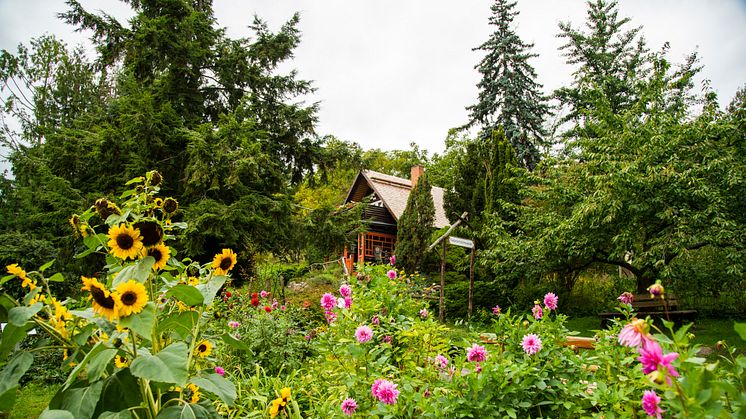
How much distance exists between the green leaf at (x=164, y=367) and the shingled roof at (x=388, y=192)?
1528 centimetres

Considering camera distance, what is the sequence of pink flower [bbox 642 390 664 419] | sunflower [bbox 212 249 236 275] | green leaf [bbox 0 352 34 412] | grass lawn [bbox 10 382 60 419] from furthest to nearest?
grass lawn [bbox 10 382 60 419], sunflower [bbox 212 249 236 275], green leaf [bbox 0 352 34 412], pink flower [bbox 642 390 664 419]

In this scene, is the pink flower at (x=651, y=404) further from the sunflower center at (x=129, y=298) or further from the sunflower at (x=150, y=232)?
the sunflower at (x=150, y=232)

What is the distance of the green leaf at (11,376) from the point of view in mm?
1271

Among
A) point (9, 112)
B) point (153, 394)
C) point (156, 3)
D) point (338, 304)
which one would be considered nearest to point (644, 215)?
point (338, 304)

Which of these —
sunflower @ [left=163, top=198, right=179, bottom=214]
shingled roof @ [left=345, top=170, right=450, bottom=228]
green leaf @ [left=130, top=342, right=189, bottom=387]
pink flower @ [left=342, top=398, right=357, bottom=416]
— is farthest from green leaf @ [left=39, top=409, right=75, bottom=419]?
shingled roof @ [left=345, top=170, right=450, bottom=228]

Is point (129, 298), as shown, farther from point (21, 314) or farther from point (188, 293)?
point (21, 314)

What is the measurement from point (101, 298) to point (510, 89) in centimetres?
2321

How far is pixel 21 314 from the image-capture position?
4.10 feet

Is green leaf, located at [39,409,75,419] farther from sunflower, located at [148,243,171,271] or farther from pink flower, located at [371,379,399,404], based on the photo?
pink flower, located at [371,379,399,404]

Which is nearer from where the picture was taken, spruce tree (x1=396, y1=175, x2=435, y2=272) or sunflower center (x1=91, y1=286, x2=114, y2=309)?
sunflower center (x1=91, y1=286, x2=114, y2=309)

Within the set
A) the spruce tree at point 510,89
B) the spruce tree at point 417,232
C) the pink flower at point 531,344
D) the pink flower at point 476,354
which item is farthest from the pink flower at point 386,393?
the spruce tree at point 510,89

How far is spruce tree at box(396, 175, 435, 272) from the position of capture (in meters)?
12.1

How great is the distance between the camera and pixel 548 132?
2236 centimetres

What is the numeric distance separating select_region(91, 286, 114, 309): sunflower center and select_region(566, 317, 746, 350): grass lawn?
743 centimetres
